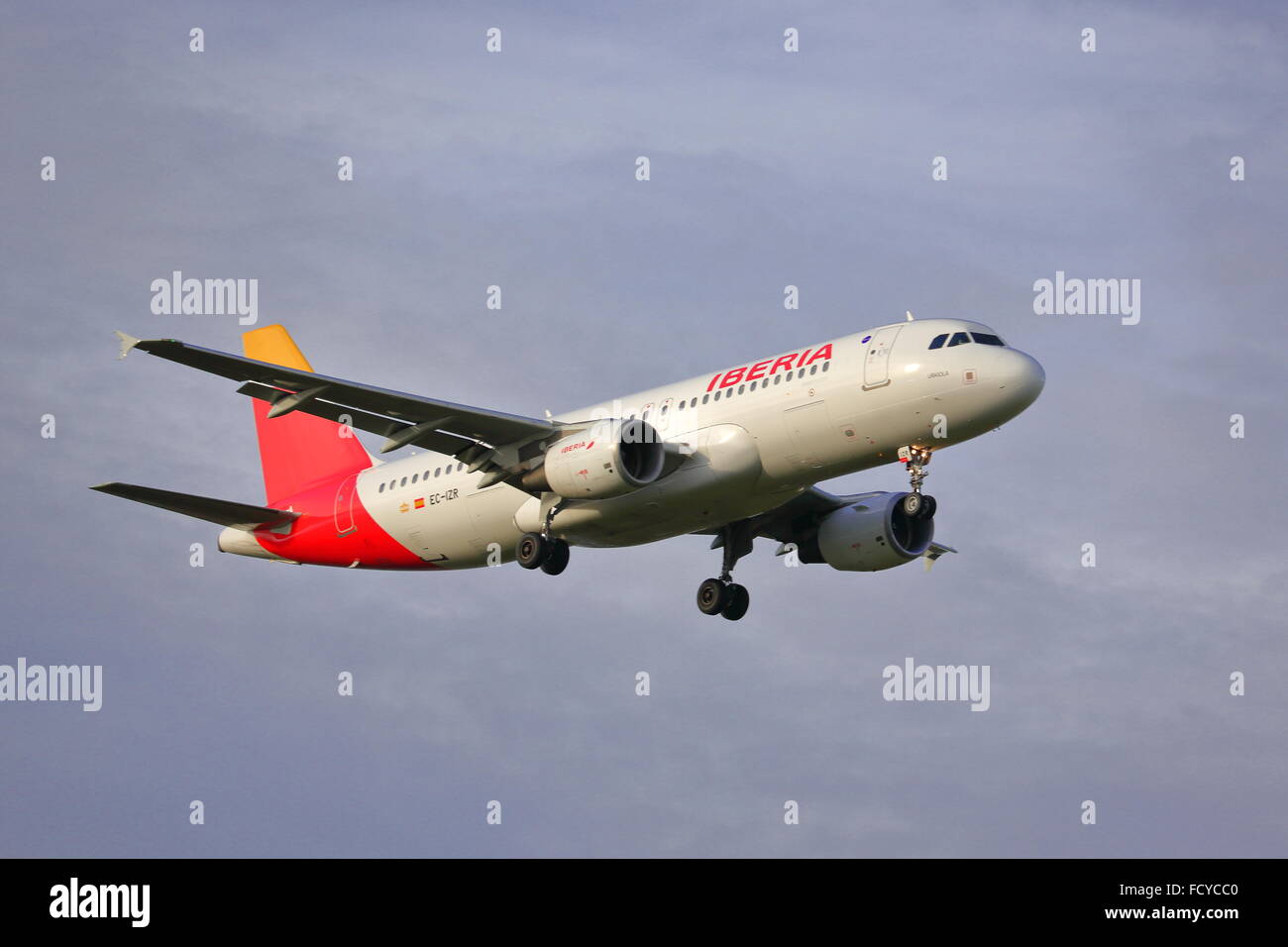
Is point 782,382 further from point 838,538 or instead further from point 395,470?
point 395,470

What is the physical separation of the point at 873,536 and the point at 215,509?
66.3ft

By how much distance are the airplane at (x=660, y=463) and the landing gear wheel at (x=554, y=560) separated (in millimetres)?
39

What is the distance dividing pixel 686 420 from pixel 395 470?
11278mm

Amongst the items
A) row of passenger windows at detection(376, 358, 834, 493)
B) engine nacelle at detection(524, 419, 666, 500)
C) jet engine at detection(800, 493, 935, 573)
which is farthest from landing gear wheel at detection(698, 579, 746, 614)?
engine nacelle at detection(524, 419, 666, 500)

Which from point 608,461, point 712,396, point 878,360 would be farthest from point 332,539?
point 878,360

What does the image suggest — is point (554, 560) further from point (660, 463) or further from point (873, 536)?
point (873, 536)

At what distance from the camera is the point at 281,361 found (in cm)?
6481

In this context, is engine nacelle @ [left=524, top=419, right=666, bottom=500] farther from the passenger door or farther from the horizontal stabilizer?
the horizontal stabilizer

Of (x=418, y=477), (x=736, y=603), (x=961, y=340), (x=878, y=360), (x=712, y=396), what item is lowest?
(x=736, y=603)

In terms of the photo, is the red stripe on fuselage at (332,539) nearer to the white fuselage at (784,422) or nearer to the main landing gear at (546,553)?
the white fuselage at (784,422)

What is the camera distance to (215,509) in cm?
5769

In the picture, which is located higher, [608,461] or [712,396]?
[712,396]

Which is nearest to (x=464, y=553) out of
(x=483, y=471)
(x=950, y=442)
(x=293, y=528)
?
(x=483, y=471)

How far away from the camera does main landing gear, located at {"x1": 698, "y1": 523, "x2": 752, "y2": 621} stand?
185 ft
